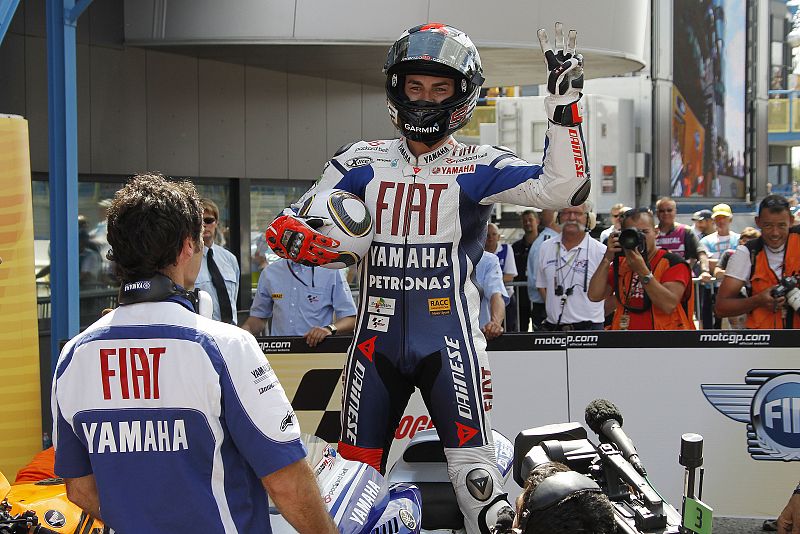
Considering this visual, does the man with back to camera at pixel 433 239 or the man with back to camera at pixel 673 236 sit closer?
the man with back to camera at pixel 433 239

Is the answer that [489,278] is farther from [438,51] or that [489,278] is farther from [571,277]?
[438,51]

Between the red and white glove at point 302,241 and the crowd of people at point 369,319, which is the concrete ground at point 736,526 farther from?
the red and white glove at point 302,241

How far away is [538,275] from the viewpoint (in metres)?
8.41

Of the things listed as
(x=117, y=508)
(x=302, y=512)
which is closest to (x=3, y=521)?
(x=117, y=508)

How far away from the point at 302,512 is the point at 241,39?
23.4 ft

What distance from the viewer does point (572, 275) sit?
793 centimetres

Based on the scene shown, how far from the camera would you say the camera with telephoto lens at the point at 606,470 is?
243 cm

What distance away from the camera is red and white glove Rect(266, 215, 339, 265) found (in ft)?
12.4

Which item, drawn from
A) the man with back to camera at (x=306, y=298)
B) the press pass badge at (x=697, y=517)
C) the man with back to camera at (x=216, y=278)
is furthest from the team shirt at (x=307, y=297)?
the press pass badge at (x=697, y=517)

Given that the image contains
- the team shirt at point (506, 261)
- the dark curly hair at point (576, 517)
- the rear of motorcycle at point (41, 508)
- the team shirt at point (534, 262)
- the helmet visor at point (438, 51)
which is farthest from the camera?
the team shirt at point (506, 261)

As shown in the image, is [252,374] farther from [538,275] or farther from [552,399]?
[538,275]

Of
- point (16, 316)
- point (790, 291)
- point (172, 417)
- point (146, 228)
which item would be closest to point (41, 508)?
point (172, 417)

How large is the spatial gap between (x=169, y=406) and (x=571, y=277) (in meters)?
5.85

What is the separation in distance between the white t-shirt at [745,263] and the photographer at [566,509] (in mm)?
5133
